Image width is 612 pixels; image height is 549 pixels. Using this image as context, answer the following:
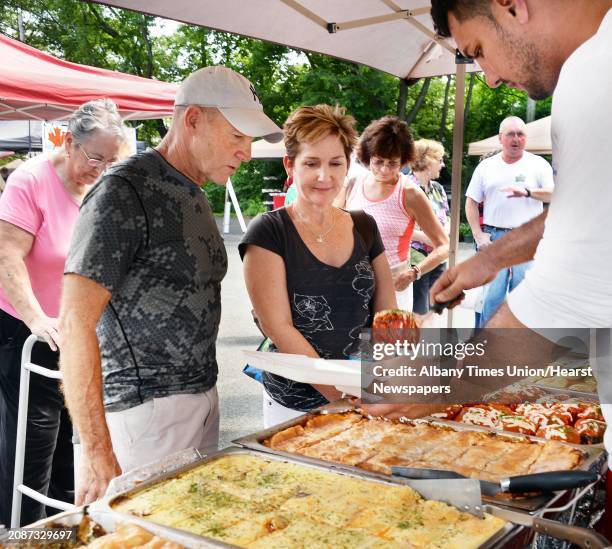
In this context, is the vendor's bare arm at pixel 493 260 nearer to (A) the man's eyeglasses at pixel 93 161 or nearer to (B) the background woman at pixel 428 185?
(A) the man's eyeglasses at pixel 93 161

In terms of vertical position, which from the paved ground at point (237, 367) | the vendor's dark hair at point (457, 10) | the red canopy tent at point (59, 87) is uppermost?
the red canopy tent at point (59, 87)

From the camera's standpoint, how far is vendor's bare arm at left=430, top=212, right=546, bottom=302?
1728 mm

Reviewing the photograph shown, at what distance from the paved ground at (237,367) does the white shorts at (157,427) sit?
2221 mm

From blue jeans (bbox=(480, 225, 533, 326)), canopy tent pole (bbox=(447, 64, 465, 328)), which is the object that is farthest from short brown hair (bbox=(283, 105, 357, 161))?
blue jeans (bbox=(480, 225, 533, 326))

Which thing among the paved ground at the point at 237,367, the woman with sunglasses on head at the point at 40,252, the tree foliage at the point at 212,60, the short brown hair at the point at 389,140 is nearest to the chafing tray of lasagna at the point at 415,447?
the woman with sunglasses on head at the point at 40,252

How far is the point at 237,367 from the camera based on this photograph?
6.12 m


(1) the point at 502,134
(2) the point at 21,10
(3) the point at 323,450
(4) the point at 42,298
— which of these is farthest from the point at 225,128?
(2) the point at 21,10

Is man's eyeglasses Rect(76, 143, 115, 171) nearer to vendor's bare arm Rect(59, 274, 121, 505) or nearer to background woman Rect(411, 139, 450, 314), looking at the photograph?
vendor's bare arm Rect(59, 274, 121, 505)

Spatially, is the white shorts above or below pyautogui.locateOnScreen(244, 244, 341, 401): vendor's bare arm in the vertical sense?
below

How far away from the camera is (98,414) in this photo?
1.72 m

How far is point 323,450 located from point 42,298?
1779mm

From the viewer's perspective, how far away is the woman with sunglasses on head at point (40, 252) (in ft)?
9.68

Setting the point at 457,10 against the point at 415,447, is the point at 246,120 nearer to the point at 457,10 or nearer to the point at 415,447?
the point at 457,10

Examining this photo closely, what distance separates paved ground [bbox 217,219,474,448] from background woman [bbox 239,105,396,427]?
2.01 metres
